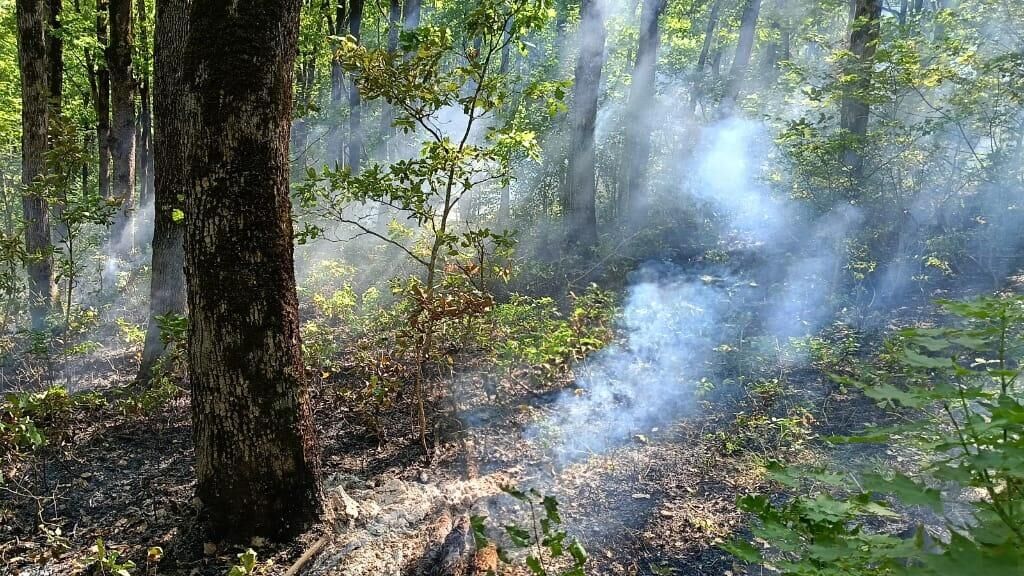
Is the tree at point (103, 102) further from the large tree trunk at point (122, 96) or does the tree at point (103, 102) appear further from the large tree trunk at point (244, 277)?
the large tree trunk at point (244, 277)

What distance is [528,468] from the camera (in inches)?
166

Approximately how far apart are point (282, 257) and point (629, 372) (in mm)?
3963

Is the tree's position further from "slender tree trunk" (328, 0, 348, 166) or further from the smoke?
the smoke

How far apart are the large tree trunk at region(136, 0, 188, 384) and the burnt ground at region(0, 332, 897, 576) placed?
983 mm

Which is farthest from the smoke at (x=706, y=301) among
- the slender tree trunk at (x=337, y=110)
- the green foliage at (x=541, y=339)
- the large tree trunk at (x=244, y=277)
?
the slender tree trunk at (x=337, y=110)

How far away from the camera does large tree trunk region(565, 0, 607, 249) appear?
34.3ft

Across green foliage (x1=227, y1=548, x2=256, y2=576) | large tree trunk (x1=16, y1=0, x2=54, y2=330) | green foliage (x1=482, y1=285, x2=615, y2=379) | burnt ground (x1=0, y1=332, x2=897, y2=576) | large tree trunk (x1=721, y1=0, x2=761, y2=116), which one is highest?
large tree trunk (x1=721, y1=0, x2=761, y2=116)

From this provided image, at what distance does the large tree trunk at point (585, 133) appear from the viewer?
10.5 meters

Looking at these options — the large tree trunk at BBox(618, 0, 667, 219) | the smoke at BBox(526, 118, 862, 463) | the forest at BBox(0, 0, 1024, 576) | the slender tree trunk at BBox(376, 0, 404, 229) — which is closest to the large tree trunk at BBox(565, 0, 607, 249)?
the forest at BBox(0, 0, 1024, 576)

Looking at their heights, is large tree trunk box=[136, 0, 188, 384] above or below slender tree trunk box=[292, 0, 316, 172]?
below

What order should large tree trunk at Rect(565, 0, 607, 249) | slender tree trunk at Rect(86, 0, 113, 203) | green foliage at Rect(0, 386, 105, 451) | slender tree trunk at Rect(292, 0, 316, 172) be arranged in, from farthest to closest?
slender tree trunk at Rect(292, 0, 316, 172), slender tree trunk at Rect(86, 0, 113, 203), large tree trunk at Rect(565, 0, 607, 249), green foliage at Rect(0, 386, 105, 451)

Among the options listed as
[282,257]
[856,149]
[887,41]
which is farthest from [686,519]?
[887,41]

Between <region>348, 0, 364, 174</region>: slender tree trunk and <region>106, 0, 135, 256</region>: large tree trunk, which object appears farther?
<region>348, 0, 364, 174</region>: slender tree trunk

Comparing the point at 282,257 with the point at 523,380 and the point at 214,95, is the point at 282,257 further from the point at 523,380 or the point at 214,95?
the point at 523,380
